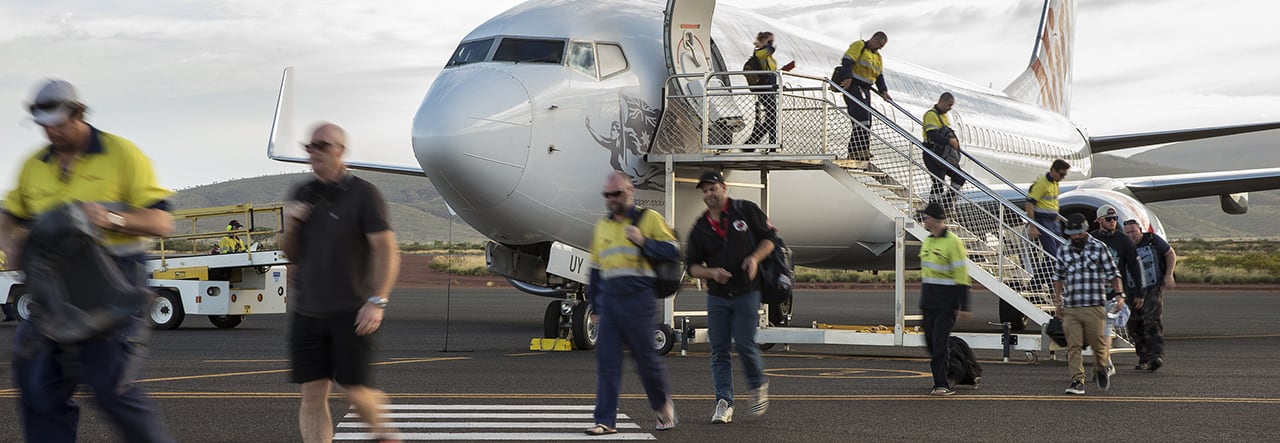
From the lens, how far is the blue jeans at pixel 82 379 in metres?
5.16

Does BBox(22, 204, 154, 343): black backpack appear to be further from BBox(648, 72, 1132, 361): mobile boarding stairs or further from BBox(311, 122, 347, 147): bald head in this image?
BBox(648, 72, 1132, 361): mobile boarding stairs

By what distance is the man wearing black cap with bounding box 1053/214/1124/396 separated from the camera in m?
11.7

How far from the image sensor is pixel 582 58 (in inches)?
573

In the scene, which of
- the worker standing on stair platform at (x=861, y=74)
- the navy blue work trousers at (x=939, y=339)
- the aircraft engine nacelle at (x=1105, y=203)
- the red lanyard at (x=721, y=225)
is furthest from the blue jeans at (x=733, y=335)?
the aircraft engine nacelle at (x=1105, y=203)

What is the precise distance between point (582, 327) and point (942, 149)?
15.9 ft

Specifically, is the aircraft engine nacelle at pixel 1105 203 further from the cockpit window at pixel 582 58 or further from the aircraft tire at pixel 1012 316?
the cockpit window at pixel 582 58

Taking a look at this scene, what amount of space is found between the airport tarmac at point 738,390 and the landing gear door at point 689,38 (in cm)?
320

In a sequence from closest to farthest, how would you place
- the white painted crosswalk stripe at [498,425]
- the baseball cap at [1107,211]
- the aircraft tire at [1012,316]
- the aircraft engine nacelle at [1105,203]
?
1. the white painted crosswalk stripe at [498,425]
2. the baseball cap at [1107,211]
3. the aircraft engine nacelle at [1105,203]
4. the aircraft tire at [1012,316]

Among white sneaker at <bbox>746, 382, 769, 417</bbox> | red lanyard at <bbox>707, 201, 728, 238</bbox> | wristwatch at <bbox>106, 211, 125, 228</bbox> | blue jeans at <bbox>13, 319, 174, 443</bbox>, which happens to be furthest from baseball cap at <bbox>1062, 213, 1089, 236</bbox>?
wristwatch at <bbox>106, 211, 125, 228</bbox>

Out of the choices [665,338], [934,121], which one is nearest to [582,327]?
[665,338]

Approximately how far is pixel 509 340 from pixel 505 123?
5.42 m

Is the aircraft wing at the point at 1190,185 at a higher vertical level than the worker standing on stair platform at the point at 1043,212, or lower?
higher

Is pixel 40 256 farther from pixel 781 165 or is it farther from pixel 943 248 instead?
pixel 781 165

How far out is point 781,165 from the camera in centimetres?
1537
